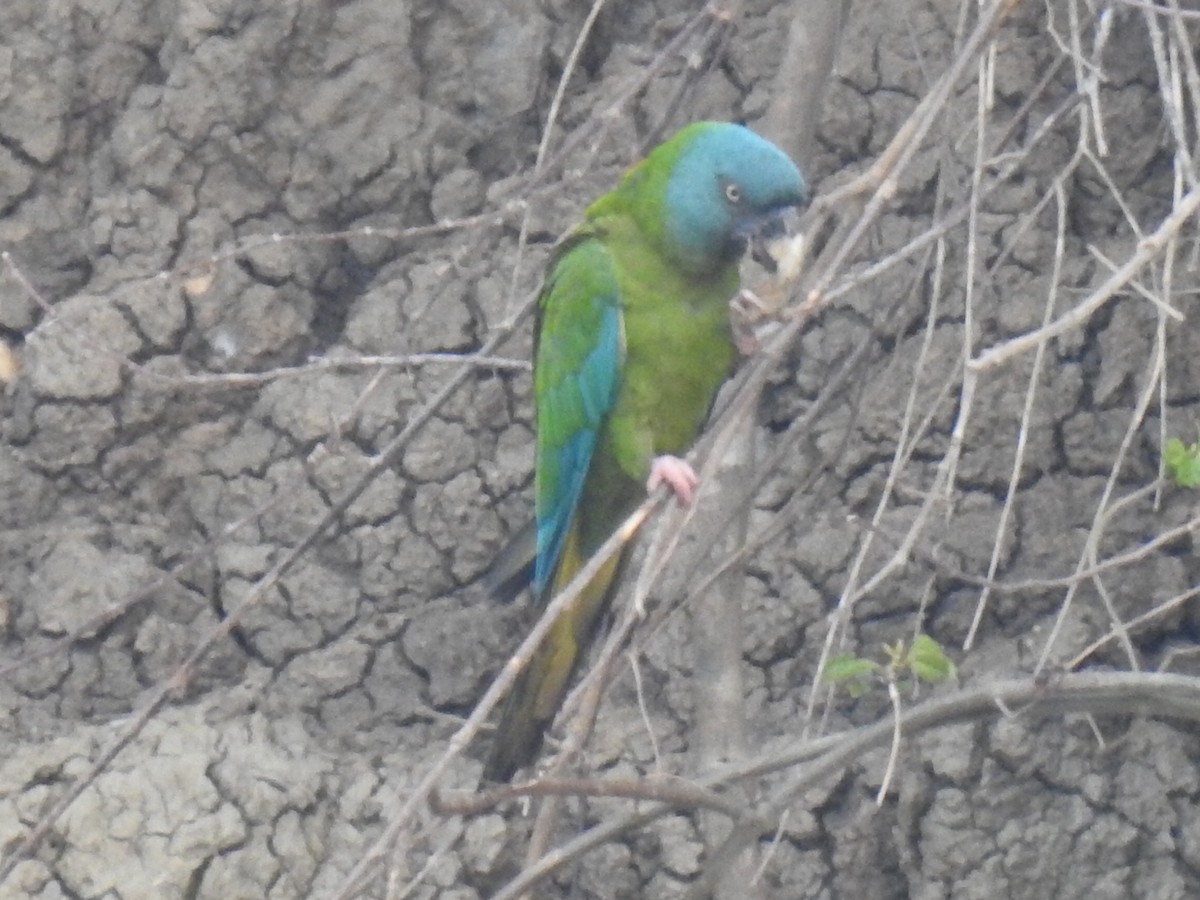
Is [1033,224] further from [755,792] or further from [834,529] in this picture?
[755,792]

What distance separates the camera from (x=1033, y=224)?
348cm

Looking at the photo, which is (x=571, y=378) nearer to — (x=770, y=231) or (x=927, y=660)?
(x=770, y=231)

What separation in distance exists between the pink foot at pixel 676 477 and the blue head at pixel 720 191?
1.14ft

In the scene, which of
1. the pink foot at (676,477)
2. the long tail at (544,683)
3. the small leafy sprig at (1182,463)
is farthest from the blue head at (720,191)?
the small leafy sprig at (1182,463)

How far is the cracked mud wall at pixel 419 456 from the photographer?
10.8ft

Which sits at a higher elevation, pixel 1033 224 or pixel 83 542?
pixel 1033 224

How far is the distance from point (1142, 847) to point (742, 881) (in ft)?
2.60

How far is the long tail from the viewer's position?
2990mm

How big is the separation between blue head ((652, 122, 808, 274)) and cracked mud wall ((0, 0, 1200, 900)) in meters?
0.22

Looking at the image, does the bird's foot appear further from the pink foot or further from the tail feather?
the tail feather

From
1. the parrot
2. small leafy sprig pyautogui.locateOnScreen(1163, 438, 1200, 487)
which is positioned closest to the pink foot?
the parrot

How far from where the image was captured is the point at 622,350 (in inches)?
126

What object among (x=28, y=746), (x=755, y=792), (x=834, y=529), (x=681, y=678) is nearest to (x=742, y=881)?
(x=755, y=792)

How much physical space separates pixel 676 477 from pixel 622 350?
56cm
